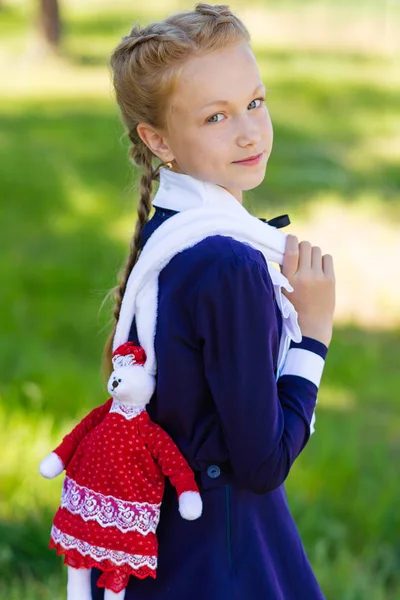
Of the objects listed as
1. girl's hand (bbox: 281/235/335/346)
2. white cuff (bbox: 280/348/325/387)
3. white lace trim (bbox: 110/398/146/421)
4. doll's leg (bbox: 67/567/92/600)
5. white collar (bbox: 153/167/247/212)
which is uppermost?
white collar (bbox: 153/167/247/212)

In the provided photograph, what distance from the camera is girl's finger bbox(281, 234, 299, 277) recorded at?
1842 mm

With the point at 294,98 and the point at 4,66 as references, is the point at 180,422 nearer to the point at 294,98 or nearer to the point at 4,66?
the point at 294,98

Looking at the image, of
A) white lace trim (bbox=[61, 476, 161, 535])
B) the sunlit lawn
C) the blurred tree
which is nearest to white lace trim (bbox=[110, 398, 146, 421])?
white lace trim (bbox=[61, 476, 161, 535])

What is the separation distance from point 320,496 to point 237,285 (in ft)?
7.52

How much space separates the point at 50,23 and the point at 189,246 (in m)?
11.3

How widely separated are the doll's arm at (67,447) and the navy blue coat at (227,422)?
119mm

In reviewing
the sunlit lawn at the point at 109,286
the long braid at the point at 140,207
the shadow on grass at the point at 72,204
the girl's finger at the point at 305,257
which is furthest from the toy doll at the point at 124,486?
the shadow on grass at the point at 72,204

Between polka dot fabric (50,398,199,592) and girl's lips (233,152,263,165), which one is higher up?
girl's lips (233,152,263,165)

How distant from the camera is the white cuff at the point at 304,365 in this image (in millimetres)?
1828

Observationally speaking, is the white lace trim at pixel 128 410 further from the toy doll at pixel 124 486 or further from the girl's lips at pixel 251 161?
the girl's lips at pixel 251 161

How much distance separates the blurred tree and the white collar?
1102 centimetres

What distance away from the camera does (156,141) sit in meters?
1.91

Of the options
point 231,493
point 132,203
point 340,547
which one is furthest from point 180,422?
point 132,203

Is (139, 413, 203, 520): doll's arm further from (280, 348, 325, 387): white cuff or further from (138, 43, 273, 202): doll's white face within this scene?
(138, 43, 273, 202): doll's white face
